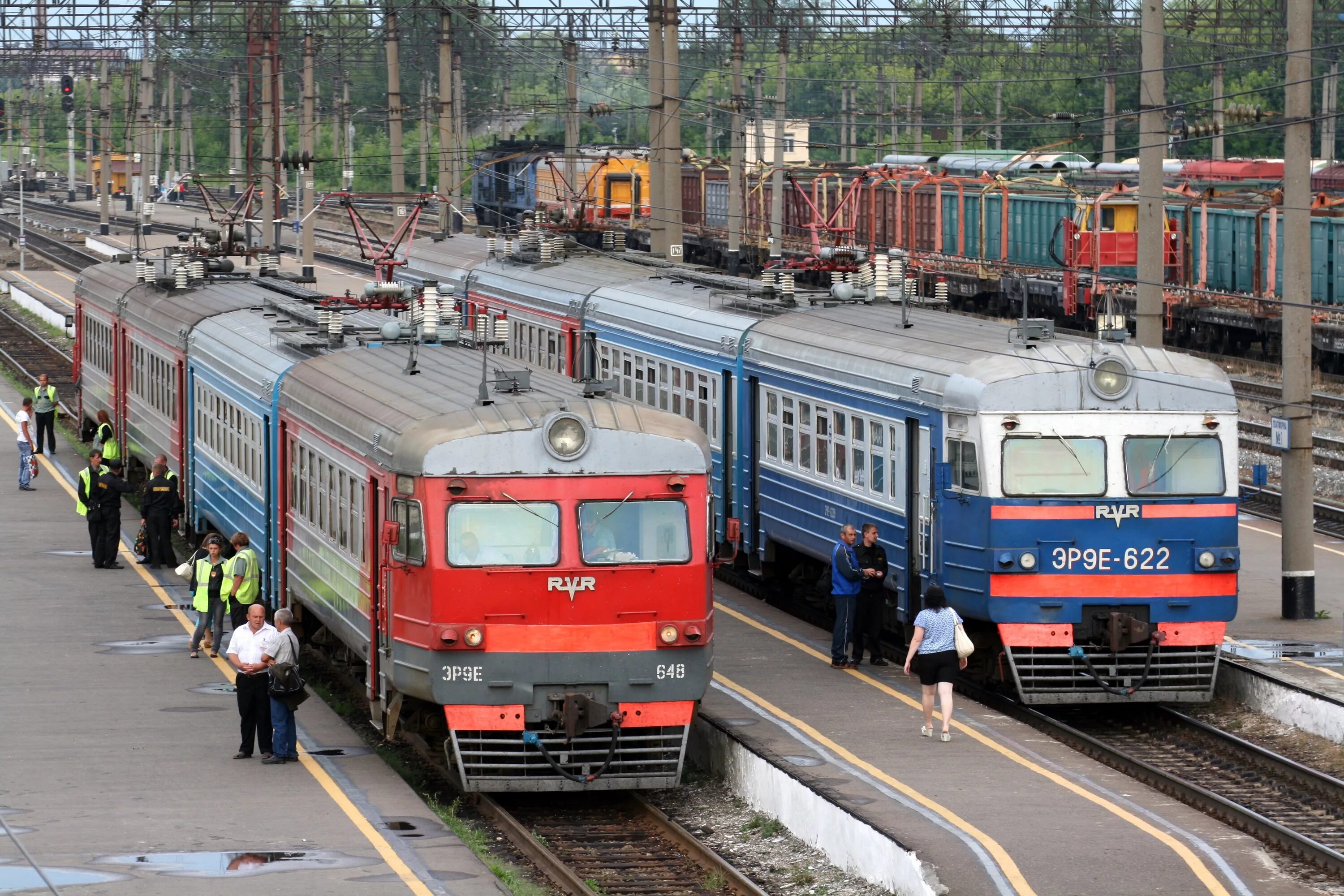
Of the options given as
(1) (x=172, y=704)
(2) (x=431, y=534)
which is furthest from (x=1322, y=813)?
(1) (x=172, y=704)

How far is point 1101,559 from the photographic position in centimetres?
1656

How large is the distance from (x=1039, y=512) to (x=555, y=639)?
14.6 ft

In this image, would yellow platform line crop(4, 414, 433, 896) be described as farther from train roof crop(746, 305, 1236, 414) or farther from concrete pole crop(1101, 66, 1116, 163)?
concrete pole crop(1101, 66, 1116, 163)

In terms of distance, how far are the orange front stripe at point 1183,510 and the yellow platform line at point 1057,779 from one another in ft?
7.07

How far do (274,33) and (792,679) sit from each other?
30161 millimetres

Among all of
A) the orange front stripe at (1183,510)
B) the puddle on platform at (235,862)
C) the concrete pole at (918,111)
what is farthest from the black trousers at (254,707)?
the concrete pole at (918,111)

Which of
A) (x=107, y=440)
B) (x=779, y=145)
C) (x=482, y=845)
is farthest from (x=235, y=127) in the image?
(x=482, y=845)

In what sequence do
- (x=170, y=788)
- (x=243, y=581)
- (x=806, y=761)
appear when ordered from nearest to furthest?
(x=170, y=788) → (x=806, y=761) → (x=243, y=581)

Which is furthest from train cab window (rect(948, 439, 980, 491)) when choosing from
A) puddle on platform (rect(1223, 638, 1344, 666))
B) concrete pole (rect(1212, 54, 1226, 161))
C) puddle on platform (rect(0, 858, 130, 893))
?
concrete pole (rect(1212, 54, 1226, 161))

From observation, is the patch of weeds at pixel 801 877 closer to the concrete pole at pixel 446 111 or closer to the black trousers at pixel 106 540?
the black trousers at pixel 106 540

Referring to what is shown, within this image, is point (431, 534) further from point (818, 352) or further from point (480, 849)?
point (818, 352)

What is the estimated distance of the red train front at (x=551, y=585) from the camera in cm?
1384

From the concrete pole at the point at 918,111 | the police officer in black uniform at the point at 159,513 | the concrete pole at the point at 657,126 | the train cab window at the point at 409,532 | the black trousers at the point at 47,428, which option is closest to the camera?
the train cab window at the point at 409,532

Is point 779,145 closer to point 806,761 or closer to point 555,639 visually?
point 806,761
